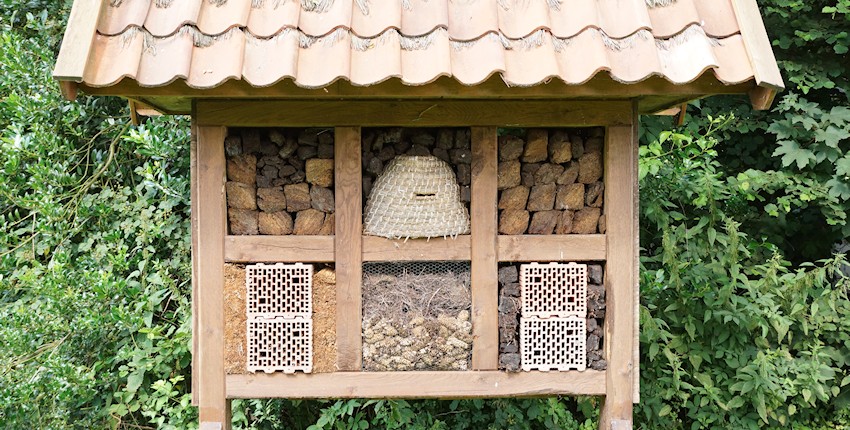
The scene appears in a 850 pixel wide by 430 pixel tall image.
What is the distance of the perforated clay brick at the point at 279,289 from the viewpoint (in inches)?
90.7

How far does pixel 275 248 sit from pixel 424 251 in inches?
18.5

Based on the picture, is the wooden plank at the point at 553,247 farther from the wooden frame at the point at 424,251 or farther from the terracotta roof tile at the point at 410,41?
the terracotta roof tile at the point at 410,41

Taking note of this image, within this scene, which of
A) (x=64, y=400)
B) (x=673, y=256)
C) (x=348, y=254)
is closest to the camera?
(x=348, y=254)

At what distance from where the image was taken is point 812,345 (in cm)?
405

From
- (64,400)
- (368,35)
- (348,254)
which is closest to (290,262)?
(348,254)

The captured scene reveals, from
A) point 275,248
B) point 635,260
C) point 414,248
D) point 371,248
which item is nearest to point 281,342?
point 275,248

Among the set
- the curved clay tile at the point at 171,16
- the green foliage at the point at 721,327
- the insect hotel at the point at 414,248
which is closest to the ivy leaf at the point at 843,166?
the green foliage at the point at 721,327

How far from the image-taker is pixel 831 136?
14.0 feet

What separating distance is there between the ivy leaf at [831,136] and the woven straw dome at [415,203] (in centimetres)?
295

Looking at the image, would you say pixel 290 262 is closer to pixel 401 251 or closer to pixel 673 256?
pixel 401 251

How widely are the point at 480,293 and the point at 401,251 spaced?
0.94 feet

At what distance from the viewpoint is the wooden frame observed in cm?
226

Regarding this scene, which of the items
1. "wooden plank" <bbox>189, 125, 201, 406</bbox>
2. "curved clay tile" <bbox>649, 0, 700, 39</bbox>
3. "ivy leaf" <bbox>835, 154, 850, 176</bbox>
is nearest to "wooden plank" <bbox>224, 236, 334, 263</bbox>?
"wooden plank" <bbox>189, 125, 201, 406</bbox>

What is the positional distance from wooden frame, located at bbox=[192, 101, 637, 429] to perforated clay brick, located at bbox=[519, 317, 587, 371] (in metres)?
0.04
